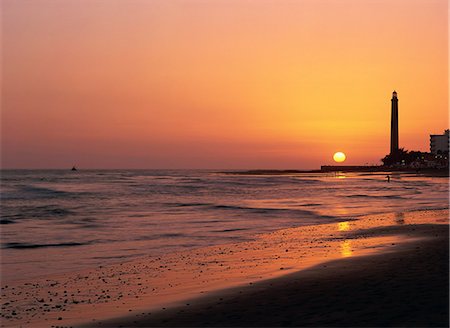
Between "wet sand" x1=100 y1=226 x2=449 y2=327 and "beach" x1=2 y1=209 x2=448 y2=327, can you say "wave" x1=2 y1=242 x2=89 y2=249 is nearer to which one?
"beach" x1=2 y1=209 x2=448 y2=327

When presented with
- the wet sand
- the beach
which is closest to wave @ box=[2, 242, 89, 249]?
the beach

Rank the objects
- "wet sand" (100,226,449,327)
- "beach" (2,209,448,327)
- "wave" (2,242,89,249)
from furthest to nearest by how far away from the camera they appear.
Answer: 1. "wave" (2,242,89,249)
2. "beach" (2,209,448,327)
3. "wet sand" (100,226,449,327)

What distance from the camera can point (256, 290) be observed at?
13242 mm

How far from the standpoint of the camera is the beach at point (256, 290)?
10.7m

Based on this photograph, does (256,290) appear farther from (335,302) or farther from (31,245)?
(31,245)

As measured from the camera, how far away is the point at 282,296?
40.5 ft

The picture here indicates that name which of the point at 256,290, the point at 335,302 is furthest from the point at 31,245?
the point at 335,302

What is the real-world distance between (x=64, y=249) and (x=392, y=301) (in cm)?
1582

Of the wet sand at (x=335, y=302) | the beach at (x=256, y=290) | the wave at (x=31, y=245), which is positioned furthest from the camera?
the wave at (x=31, y=245)

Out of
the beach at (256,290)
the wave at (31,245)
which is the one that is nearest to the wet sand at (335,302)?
the beach at (256,290)

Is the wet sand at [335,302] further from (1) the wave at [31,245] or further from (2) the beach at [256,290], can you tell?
(1) the wave at [31,245]

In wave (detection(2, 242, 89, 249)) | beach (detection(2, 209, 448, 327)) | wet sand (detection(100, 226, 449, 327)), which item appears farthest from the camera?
wave (detection(2, 242, 89, 249))

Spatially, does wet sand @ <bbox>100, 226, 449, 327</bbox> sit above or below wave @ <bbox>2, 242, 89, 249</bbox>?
above

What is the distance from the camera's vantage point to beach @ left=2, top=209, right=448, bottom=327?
10.7 meters
